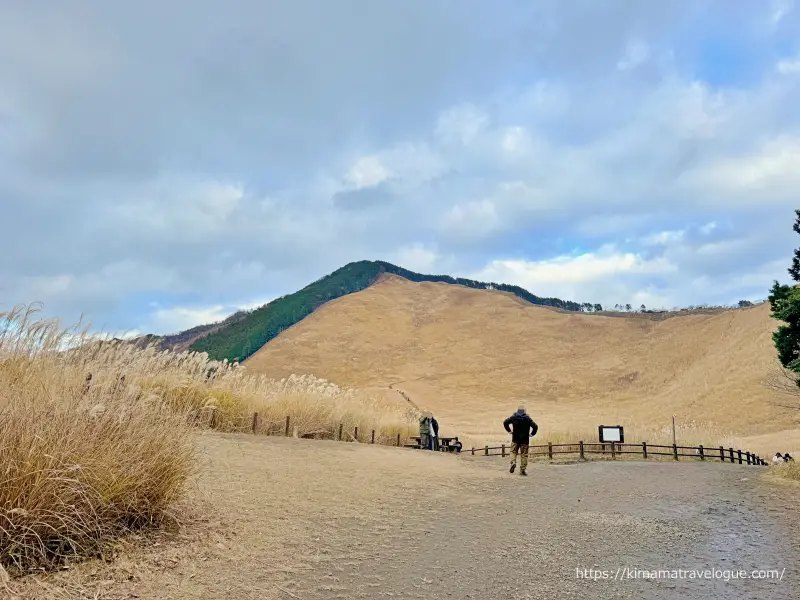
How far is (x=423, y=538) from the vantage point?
6.05 meters

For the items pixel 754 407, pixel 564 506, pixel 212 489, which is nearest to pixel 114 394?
pixel 212 489

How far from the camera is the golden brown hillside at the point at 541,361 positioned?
45.2 m

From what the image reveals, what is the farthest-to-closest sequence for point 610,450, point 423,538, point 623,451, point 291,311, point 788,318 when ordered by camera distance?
point 291,311
point 610,450
point 623,451
point 788,318
point 423,538

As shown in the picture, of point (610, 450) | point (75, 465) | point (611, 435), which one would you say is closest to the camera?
point (75, 465)

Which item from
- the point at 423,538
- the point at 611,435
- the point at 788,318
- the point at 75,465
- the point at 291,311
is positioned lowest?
the point at 423,538

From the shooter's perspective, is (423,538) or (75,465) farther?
(423,538)

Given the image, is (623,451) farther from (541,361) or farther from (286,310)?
(286,310)

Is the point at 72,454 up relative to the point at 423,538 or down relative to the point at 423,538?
up

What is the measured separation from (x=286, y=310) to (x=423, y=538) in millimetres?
94649

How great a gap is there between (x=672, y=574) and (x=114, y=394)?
5.64m

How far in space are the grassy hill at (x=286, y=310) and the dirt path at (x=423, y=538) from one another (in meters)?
67.3

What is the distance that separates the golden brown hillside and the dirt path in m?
24.9

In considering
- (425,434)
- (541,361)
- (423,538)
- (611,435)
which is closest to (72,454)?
(423,538)

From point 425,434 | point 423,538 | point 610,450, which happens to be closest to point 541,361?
point 610,450
